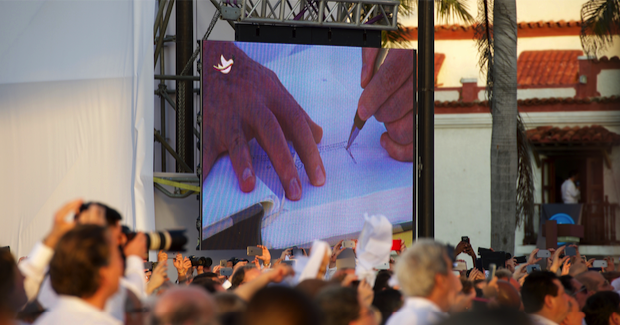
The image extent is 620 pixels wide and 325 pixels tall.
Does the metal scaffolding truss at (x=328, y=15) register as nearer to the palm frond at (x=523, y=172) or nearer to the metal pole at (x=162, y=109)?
the palm frond at (x=523, y=172)

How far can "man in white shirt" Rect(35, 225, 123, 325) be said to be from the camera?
102 inches

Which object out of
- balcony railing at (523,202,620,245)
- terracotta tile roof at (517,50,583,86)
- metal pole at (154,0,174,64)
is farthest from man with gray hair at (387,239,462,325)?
terracotta tile roof at (517,50,583,86)

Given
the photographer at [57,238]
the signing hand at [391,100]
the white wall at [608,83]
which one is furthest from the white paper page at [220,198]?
A: the white wall at [608,83]

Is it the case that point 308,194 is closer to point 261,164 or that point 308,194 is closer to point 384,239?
point 261,164

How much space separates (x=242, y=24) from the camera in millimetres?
12703

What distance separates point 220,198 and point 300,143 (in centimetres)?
168

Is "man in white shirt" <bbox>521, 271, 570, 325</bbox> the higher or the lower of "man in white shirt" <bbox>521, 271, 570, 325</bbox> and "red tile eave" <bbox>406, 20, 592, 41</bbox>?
the lower

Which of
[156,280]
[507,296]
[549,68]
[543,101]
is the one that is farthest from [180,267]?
[549,68]

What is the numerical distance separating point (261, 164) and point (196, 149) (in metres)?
4.35

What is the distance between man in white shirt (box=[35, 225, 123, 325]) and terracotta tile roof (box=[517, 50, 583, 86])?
1785cm

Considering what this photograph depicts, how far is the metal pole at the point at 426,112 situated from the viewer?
10.4 meters

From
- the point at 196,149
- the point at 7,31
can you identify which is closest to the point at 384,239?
the point at 7,31

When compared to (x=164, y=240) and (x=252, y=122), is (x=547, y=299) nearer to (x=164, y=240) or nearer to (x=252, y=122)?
(x=164, y=240)

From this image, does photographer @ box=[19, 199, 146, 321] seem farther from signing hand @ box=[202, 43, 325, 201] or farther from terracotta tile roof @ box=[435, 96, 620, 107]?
terracotta tile roof @ box=[435, 96, 620, 107]
